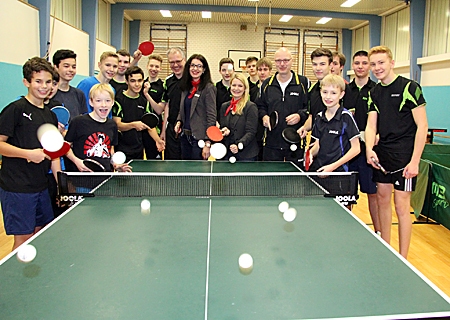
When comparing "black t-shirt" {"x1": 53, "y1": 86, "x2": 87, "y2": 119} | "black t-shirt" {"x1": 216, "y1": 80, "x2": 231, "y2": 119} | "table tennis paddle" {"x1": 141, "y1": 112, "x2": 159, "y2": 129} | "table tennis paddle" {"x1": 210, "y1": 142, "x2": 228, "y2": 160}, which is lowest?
"table tennis paddle" {"x1": 210, "y1": 142, "x2": 228, "y2": 160}

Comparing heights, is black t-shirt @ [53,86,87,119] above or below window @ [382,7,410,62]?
below

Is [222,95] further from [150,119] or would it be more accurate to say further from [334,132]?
[334,132]

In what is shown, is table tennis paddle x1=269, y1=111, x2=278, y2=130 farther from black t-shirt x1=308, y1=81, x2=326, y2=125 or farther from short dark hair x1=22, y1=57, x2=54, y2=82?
short dark hair x1=22, y1=57, x2=54, y2=82

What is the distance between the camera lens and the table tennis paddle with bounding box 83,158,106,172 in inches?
122

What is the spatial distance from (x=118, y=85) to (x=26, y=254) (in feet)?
10.1

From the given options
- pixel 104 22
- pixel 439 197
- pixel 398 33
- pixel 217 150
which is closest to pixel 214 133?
pixel 217 150

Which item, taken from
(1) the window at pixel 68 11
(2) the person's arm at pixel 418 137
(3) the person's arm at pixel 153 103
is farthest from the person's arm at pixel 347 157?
(1) the window at pixel 68 11

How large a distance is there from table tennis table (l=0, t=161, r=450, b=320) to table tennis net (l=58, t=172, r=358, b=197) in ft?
1.32

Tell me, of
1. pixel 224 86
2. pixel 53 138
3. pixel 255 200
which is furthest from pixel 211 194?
pixel 224 86

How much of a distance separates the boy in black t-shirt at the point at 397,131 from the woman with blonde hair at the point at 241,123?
51.6 inches

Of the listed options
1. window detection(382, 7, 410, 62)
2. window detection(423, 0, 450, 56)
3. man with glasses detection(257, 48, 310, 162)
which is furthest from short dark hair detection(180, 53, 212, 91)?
window detection(382, 7, 410, 62)

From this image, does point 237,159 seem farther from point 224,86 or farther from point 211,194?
point 211,194

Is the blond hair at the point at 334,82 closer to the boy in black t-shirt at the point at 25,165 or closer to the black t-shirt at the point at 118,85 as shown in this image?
the boy in black t-shirt at the point at 25,165

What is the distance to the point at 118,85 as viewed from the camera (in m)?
4.43
